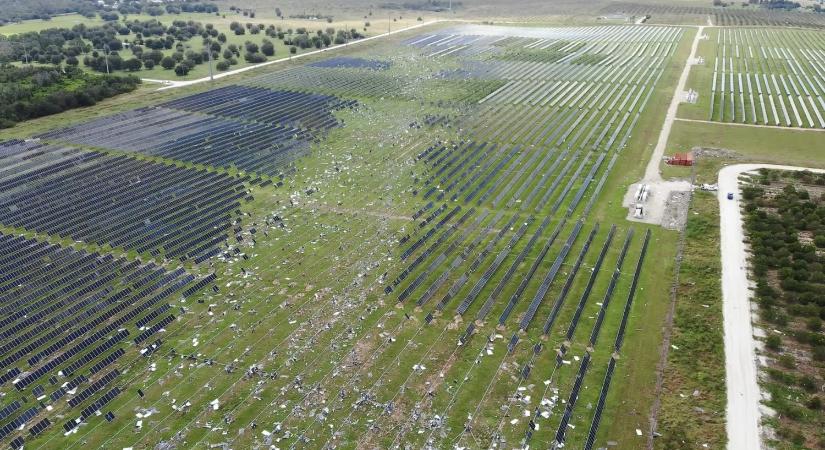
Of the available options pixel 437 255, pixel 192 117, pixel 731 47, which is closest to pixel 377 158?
pixel 437 255

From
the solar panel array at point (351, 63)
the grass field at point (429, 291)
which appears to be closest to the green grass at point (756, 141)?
the grass field at point (429, 291)

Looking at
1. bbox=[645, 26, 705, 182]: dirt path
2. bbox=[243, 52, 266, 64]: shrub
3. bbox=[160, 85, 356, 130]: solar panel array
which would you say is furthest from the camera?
bbox=[243, 52, 266, 64]: shrub

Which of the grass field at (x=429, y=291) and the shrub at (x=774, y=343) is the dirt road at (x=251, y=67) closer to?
the grass field at (x=429, y=291)

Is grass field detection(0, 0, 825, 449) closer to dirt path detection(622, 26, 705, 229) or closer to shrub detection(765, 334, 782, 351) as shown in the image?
dirt path detection(622, 26, 705, 229)

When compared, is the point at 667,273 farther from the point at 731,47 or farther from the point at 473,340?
the point at 731,47

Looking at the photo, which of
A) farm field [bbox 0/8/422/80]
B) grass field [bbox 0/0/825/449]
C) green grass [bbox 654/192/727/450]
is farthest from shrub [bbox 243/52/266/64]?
green grass [bbox 654/192/727/450]
